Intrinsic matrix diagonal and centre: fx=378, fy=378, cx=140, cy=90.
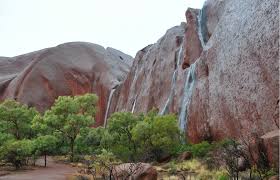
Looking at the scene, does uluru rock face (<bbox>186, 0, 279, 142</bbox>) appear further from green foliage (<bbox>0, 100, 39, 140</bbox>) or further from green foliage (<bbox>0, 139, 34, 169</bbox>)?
green foliage (<bbox>0, 100, 39, 140</bbox>)

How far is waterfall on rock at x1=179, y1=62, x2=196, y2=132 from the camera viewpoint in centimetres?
2936

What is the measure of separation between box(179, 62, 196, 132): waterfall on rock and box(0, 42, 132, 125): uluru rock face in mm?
27574

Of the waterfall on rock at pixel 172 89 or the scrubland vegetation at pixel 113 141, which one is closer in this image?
the scrubland vegetation at pixel 113 141

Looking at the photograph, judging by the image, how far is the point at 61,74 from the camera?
200 feet

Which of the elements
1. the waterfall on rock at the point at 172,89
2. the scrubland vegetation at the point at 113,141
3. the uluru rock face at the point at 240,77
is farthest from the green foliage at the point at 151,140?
the waterfall on rock at the point at 172,89

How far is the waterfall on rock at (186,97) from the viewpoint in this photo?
2936 cm

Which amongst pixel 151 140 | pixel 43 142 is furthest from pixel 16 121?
pixel 151 140

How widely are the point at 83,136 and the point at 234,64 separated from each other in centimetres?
1626

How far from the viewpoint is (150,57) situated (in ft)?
147

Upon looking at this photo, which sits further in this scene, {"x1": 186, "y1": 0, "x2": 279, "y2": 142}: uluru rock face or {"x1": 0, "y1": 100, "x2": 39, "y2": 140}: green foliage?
{"x1": 0, "y1": 100, "x2": 39, "y2": 140}: green foliage

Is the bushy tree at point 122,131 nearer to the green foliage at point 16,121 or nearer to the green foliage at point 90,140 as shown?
the green foliage at point 90,140

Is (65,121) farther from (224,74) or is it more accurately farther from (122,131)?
(224,74)

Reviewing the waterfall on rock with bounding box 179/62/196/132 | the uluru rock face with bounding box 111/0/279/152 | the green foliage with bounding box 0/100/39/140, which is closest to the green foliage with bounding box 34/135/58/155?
the green foliage with bounding box 0/100/39/140

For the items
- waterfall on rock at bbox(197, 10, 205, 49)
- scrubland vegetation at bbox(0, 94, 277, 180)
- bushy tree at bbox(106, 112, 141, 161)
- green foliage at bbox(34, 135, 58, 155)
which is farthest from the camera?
Result: waterfall on rock at bbox(197, 10, 205, 49)
